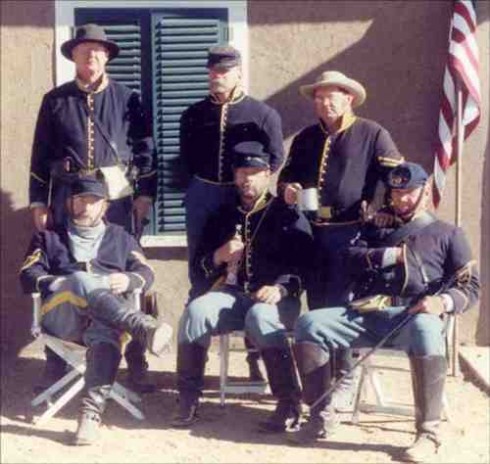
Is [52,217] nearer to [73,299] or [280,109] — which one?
[73,299]

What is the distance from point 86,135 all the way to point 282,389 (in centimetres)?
195

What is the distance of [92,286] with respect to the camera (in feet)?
24.5

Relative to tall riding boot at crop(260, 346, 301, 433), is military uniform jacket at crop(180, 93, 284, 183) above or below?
above

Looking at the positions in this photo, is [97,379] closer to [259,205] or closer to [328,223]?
[259,205]

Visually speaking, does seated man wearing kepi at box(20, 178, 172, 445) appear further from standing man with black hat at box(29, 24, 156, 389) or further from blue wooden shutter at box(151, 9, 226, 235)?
blue wooden shutter at box(151, 9, 226, 235)

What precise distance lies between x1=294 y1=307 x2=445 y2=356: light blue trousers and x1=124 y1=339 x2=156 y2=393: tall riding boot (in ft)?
4.18

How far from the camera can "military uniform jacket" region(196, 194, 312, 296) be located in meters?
7.63

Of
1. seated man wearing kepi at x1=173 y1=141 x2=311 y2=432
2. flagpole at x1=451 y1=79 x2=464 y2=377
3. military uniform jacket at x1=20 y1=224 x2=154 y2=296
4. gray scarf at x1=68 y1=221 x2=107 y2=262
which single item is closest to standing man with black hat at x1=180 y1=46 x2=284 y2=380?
seated man wearing kepi at x1=173 y1=141 x2=311 y2=432

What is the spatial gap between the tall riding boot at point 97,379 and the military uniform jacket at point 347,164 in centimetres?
146

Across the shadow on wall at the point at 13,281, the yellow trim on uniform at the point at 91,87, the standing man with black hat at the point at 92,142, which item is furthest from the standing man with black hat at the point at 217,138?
the shadow on wall at the point at 13,281

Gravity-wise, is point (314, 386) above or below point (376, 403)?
above

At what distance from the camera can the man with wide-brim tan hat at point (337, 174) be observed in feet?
25.1

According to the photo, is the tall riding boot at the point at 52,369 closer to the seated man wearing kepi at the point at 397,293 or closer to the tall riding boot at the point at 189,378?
the tall riding boot at the point at 189,378

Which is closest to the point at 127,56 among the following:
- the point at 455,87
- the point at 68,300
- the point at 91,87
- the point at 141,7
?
the point at 141,7
